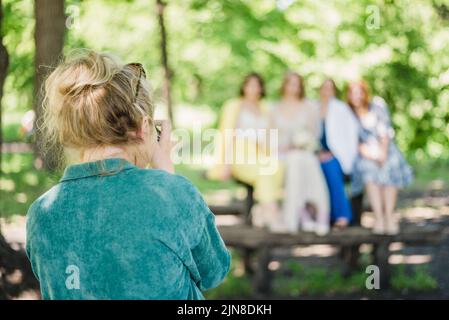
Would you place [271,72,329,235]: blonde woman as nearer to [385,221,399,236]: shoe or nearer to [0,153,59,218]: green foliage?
[385,221,399,236]: shoe

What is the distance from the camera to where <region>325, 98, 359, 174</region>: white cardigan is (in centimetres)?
508

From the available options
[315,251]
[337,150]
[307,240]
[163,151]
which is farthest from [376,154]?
[163,151]

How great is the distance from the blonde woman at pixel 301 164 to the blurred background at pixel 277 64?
1.64 feet

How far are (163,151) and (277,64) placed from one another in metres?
6.61

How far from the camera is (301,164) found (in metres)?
5.03

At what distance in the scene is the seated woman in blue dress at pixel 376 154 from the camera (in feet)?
16.9

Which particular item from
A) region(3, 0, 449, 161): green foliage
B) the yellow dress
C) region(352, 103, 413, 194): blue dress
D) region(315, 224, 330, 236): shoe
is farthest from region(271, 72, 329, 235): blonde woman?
region(3, 0, 449, 161): green foliage

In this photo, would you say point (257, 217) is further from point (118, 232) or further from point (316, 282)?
point (118, 232)

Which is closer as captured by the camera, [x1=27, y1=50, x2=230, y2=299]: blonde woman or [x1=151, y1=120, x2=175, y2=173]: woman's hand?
[x1=27, y1=50, x2=230, y2=299]: blonde woman

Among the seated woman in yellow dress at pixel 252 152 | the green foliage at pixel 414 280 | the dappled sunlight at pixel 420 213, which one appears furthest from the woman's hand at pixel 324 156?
the dappled sunlight at pixel 420 213

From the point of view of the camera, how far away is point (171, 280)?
1.48 m

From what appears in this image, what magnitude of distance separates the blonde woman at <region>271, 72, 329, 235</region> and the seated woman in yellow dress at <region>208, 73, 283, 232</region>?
0.32 feet

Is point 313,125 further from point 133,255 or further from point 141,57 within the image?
point 141,57
